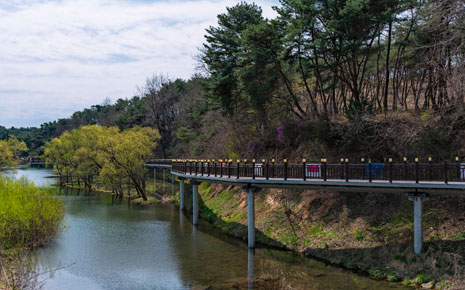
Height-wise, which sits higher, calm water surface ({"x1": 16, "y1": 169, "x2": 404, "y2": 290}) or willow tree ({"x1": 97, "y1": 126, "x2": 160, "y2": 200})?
willow tree ({"x1": 97, "y1": 126, "x2": 160, "y2": 200})

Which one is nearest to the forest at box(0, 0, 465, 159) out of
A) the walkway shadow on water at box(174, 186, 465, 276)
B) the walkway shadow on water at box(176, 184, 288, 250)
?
the walkway shadow on water at box(174, 186, 465, 276)

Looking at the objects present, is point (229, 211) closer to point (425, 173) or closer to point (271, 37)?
point (271, 37)

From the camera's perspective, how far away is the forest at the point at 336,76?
81.4 ft

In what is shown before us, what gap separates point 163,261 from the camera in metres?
23.4

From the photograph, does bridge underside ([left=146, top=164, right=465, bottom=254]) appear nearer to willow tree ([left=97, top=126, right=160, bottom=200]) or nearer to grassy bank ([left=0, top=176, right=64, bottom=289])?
grassy bank ([left=0, top=176, right=64, bottom=289])

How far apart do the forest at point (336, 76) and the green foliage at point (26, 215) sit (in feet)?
66.5

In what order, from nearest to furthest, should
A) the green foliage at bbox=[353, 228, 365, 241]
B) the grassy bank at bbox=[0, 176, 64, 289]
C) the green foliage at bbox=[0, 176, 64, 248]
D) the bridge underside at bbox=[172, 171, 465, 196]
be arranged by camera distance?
the bridge underside at bbox=[172, 171, 465, 196] → the green foliage at bbox=[353, 228, 365, 241] → the grassy bank at bbox=[0, 176, 64, 289] → the green foliage at bbox=[0, 176, 64, 248]

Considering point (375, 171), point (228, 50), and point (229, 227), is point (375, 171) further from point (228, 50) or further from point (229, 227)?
point (228, 50)

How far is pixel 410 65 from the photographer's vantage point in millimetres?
34719

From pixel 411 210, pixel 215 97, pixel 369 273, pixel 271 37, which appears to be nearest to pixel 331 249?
pixel 369 273

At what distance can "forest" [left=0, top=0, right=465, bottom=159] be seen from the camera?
976 inches

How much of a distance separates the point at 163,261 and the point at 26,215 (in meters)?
9.18

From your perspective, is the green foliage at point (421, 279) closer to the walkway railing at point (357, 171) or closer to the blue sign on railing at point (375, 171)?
the walkway railing at point (357, 171)

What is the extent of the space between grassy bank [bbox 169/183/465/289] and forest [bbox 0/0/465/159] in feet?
16.2
